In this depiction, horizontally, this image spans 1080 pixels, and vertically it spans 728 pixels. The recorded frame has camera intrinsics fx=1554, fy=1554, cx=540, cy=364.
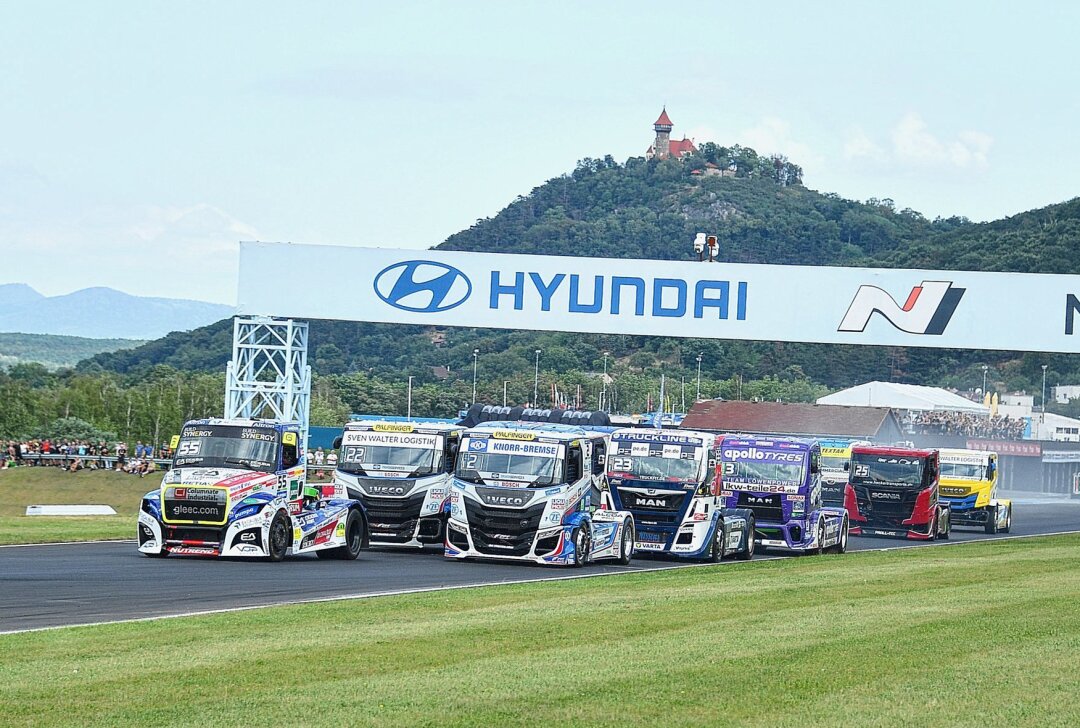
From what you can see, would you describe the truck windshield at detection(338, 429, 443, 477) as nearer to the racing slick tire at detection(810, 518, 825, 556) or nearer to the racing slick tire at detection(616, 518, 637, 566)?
the racing slick tire at detection(616, 518, 637, 566)

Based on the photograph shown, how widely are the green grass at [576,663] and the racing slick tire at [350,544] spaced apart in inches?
313

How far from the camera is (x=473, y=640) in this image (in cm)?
1470

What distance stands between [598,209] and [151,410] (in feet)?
303

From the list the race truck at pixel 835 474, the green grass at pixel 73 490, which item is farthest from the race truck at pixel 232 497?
the race truck at pixel 835 474

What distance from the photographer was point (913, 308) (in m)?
48.4

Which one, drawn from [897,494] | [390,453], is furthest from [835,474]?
[390,453]

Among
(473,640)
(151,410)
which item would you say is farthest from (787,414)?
(473,640)

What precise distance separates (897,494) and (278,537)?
23950 millimetres

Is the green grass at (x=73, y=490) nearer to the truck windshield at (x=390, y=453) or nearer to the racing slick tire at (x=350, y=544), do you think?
the truck windshield at (x=390, y=453)

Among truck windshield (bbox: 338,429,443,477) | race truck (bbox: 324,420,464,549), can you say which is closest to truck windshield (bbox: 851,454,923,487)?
race truck (bbox: 324,420,464,549)

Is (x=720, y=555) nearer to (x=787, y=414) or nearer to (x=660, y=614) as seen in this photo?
(x=660, y=614)

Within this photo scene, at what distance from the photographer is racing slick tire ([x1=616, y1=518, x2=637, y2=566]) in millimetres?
28984

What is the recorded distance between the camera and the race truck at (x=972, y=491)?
50625 mm

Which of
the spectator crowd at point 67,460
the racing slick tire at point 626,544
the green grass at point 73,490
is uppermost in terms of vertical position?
the racing slick tire at point 626,544
